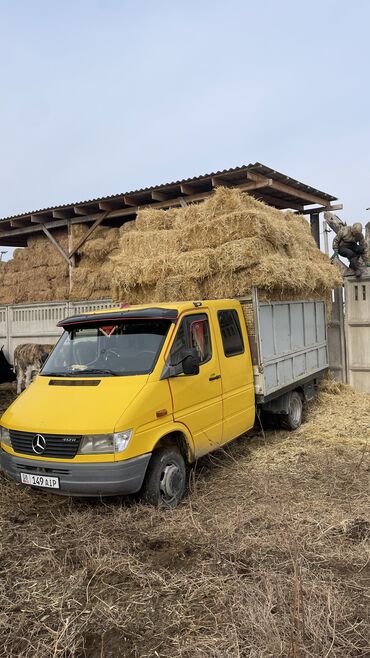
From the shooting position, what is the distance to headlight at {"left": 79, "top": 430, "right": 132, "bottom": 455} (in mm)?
4164

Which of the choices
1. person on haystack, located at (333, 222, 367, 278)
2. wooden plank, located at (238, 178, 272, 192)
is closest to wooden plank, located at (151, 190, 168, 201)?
wooden plank, located at (238, 178, 272, 192)

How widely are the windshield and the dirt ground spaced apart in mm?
1277

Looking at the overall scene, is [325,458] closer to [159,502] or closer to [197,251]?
[159,502]

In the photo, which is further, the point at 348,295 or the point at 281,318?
the point at 348,295

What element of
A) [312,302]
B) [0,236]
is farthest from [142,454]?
[0,236]

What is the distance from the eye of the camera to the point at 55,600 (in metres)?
3.15

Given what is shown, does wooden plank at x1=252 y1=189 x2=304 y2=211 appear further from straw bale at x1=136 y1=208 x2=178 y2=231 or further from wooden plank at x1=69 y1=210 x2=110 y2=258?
straw bale at x1=136 y1=208 x2=178 y2=231

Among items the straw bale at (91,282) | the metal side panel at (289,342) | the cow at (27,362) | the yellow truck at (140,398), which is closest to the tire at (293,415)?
the metal side panel at (289,342)

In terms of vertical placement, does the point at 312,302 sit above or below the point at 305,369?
above

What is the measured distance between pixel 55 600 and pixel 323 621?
1651mm

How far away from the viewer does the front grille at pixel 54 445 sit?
4234mm

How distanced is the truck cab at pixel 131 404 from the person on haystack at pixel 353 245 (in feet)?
16.2

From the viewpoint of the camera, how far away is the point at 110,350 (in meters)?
5.18

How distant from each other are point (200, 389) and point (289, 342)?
108 inches
